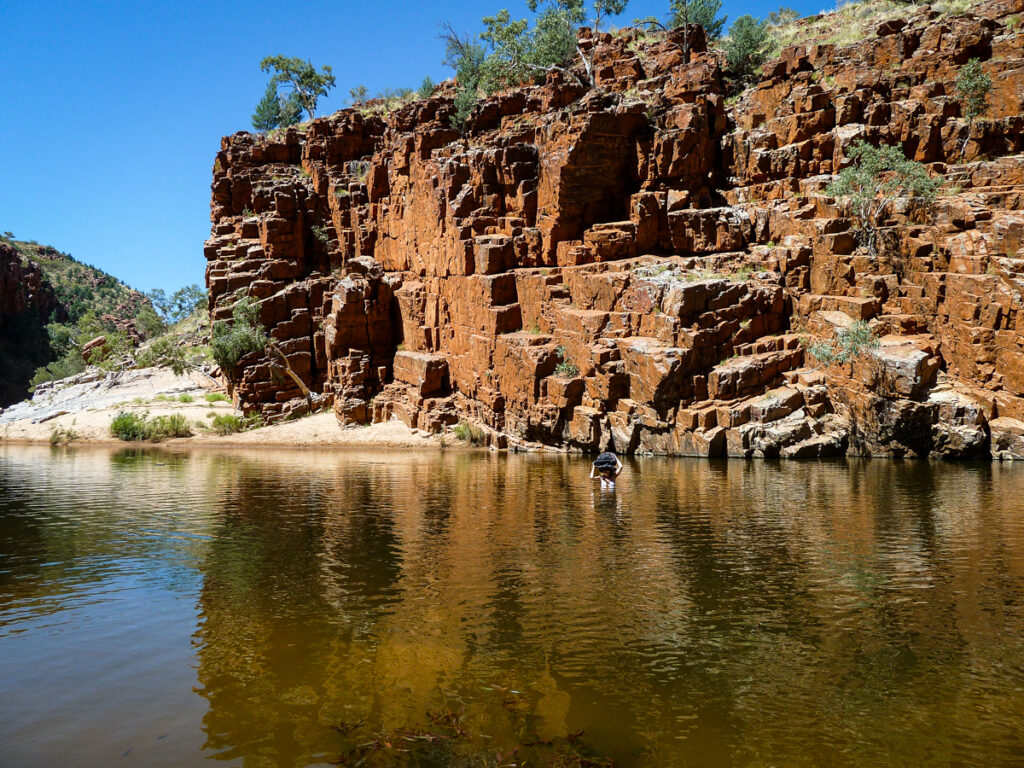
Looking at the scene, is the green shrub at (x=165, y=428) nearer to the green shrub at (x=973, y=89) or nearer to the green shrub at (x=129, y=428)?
the green shrub at (x=129, y=428)

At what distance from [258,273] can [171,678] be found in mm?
50462

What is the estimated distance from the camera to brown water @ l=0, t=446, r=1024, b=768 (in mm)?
8102

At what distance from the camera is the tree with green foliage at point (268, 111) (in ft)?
247

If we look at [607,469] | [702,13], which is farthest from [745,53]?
[607,469]

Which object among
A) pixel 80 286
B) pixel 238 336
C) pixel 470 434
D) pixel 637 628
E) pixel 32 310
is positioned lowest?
pixel 637 628

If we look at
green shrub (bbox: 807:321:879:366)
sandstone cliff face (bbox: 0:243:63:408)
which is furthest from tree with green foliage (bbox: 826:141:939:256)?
sandstone cliff face (bbox: 0:243:63:408)

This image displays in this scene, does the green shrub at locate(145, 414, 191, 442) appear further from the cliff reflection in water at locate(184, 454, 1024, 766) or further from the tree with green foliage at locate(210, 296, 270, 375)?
the cliff reflection in water at locate(184, 454, 1024, 766)

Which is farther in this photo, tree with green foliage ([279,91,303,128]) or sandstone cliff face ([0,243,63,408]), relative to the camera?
sandstone cliff face ([0,243,63,408])

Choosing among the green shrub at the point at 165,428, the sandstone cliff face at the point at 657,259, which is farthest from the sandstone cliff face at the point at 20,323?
the sandstone cliff face at the point at 657,259

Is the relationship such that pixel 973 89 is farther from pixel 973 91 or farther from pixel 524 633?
pixel 524 633

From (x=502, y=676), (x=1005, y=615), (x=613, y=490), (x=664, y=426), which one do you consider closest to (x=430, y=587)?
(x=502, y=676)

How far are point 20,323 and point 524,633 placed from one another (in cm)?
10985

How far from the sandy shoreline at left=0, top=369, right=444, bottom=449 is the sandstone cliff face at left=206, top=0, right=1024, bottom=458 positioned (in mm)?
2040

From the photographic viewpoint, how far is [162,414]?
5581 cm
